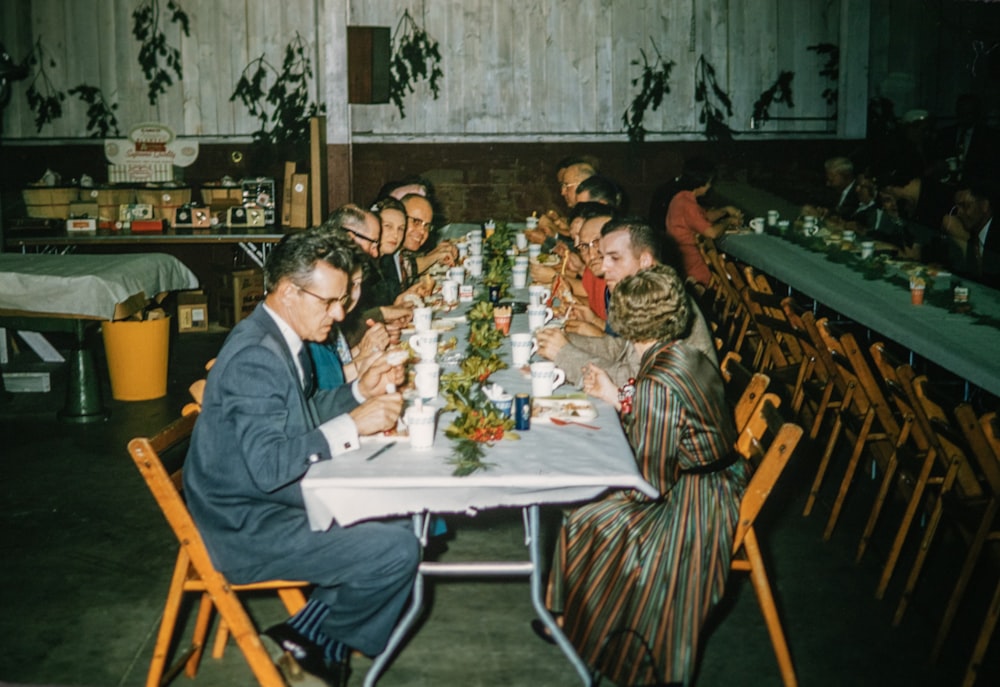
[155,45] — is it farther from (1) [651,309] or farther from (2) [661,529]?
(2) [661,529]

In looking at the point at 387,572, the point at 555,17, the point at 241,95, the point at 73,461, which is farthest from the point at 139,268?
the point at 555,17

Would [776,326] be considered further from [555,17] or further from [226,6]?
[226,6]

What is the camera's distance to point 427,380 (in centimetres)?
355

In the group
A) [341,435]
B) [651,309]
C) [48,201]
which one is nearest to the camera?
[341,435]

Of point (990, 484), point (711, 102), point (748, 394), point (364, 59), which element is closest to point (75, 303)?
point (364, 59)

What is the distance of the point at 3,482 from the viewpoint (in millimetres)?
5273

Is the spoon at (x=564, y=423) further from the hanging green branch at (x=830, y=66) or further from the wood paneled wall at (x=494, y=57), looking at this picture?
the hanging green branch at (x=830, y=66)

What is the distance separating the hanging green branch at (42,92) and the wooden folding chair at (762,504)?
346 inches

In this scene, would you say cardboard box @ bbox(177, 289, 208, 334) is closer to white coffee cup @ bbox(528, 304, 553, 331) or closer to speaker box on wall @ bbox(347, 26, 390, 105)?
speaker box on wall @ bbox(347, 26, 390, 105)

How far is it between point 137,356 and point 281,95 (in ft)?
13.7

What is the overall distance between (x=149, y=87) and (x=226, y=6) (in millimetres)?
1071

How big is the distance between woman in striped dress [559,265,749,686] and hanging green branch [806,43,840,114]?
783cm

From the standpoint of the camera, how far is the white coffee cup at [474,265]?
22.2ft

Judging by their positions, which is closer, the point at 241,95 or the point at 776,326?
the point at 776,326
